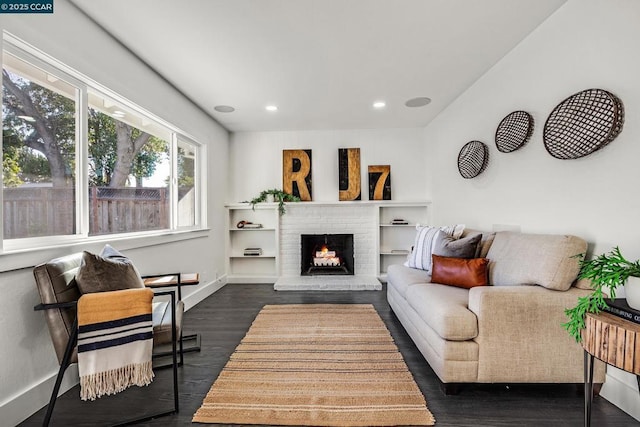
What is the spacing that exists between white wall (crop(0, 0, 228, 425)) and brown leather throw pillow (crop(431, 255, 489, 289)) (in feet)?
8.63

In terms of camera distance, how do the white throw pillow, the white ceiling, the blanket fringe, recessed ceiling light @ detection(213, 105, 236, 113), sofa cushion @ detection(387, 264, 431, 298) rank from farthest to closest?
1. recessed ceiling light @ detection(213, 105, 236, 113)
2. the white throw pillow
3. sofa cushion @ detection(387, 264, 431, 298)
4. the white ceiling
5. the blanket fringe

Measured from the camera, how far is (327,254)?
15.1 feet

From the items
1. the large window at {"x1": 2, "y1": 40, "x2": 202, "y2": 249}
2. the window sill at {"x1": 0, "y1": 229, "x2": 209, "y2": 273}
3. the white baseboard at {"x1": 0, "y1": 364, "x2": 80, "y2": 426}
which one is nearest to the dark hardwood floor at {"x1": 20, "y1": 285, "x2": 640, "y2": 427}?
the white baseboard at {"x1": 0, "y1": 364, "x2": 80, "y2": 426}

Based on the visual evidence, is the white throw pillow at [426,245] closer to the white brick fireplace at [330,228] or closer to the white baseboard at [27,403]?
the white brick fireplace at [330,228]

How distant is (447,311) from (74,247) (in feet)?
8.04

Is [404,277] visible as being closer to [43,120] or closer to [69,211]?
[69,211]

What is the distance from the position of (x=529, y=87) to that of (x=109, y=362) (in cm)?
342

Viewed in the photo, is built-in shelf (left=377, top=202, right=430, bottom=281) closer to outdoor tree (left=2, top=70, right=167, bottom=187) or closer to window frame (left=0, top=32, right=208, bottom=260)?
window frame (left=0, top=32, right=208, bottom=260)

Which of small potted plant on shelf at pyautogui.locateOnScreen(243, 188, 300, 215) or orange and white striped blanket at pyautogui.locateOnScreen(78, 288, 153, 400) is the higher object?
small potted plant on shelf at pyautogui.locateOnScreen(243, 188, 300, 215)

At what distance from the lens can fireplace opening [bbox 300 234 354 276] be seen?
4.50 metres

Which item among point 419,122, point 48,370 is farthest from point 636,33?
point 48,370

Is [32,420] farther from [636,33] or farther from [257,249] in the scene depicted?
[636,33]

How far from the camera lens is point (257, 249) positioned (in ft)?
15.2

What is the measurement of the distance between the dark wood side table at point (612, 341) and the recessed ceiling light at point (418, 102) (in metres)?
2.90
